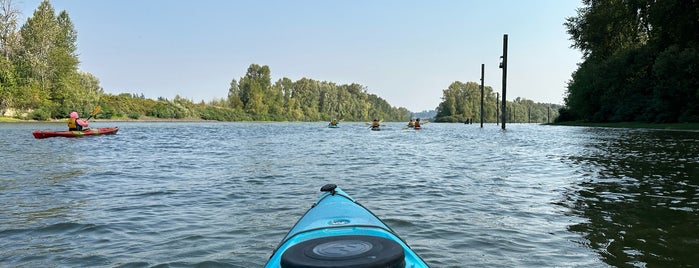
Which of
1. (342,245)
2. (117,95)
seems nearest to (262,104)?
(117,95)

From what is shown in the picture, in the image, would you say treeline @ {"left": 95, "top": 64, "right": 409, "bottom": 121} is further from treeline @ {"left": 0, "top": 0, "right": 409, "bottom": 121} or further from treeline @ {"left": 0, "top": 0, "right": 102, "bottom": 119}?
treeline @ {"left": 0, "top": 0, "right": 102, "bottom": 119}

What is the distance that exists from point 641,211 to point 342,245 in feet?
18.7

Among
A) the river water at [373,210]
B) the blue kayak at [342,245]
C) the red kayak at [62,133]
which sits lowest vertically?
the river water at [373,210]

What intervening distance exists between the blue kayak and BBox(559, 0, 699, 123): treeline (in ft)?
118

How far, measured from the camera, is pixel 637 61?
134ft

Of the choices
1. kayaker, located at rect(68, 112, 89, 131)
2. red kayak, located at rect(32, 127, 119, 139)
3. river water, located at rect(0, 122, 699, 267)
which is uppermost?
kayaker, located at rect(68, 112, 89, 131)

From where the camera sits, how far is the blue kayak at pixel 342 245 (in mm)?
2418

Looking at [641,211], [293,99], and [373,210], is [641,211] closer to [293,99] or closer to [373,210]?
[373,210]

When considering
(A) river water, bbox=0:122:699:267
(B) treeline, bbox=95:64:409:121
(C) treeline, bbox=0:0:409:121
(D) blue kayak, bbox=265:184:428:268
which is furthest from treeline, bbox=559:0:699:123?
(B) treeline, bbox=95:64:409:121

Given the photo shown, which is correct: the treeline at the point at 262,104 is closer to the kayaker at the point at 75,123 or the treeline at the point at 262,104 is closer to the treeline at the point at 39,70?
the treeline at the point at 39,70

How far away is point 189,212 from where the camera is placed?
662 cm

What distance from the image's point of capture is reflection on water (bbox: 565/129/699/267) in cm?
445

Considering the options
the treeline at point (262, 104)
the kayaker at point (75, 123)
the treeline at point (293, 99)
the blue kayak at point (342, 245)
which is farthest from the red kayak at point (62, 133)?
the treeline at point (293, 99)

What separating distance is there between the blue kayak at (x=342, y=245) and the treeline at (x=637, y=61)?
3610cm
